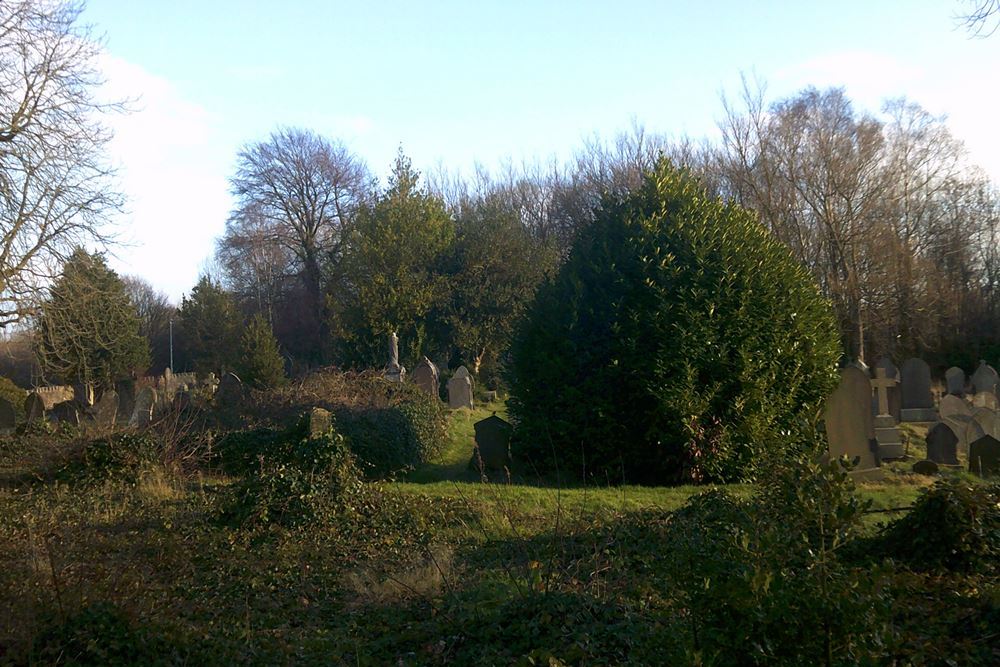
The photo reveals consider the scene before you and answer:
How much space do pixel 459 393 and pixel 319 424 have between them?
13102 millimetres

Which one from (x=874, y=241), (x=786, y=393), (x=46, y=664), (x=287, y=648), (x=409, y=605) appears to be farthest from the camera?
(x=874, y=241)

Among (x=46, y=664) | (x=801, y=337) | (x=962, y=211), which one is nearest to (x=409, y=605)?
(x=46, y=664)

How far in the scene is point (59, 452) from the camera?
1238 cm

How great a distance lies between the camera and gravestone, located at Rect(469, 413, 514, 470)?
13.1 metres

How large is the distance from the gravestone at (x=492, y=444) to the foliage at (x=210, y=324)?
31161 mm

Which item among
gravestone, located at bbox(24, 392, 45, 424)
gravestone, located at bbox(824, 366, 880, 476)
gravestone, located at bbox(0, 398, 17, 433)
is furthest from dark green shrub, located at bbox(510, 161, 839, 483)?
gravestone, located at bbox(24, 392, 45, 424)

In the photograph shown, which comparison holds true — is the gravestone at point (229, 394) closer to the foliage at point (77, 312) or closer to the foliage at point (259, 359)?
the foliage at point (77, 312)

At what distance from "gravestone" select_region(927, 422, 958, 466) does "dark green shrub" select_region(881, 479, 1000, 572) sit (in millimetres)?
7902

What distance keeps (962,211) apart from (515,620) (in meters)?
39.4

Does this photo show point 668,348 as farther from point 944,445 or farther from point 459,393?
point 459,393

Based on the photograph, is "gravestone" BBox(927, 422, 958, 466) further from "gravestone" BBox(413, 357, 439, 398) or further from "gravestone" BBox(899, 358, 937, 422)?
"gravestone" BBox(413, 357, 439, 398)

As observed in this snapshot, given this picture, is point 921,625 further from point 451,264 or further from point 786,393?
point 451,264

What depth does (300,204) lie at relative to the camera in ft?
161

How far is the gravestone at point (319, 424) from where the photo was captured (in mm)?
10789
